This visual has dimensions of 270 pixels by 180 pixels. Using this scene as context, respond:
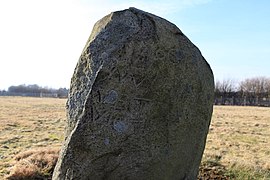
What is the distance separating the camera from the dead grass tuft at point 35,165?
796 cm

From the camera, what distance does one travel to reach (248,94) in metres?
82.9

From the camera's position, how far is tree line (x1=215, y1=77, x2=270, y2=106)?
74.2m

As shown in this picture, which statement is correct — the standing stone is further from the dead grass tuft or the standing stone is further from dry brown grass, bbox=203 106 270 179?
dry brown grass, bbox=203 106 270 179

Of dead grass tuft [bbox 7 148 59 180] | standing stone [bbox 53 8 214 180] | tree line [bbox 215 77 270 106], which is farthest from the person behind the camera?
tree line [bbox 215 77 270 106]

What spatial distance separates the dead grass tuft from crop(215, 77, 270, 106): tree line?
66.1 meters

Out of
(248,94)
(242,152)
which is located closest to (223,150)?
(242,152)

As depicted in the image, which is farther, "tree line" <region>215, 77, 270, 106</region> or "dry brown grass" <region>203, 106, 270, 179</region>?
"tree line" <region>215, 77, 270, 106</region>

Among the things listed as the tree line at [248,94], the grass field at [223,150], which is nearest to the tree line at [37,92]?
the tree line at [248,94]

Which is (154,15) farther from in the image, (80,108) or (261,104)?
(261,104)

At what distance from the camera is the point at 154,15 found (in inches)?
227

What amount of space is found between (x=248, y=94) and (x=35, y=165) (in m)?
79.5

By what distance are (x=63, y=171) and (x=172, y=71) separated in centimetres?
220

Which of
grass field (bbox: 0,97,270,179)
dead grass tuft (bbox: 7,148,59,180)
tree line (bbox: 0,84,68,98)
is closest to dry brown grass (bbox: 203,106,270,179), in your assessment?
grass field (bbox: 0,97,270,179)

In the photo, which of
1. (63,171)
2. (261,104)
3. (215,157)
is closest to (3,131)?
(215,157)
